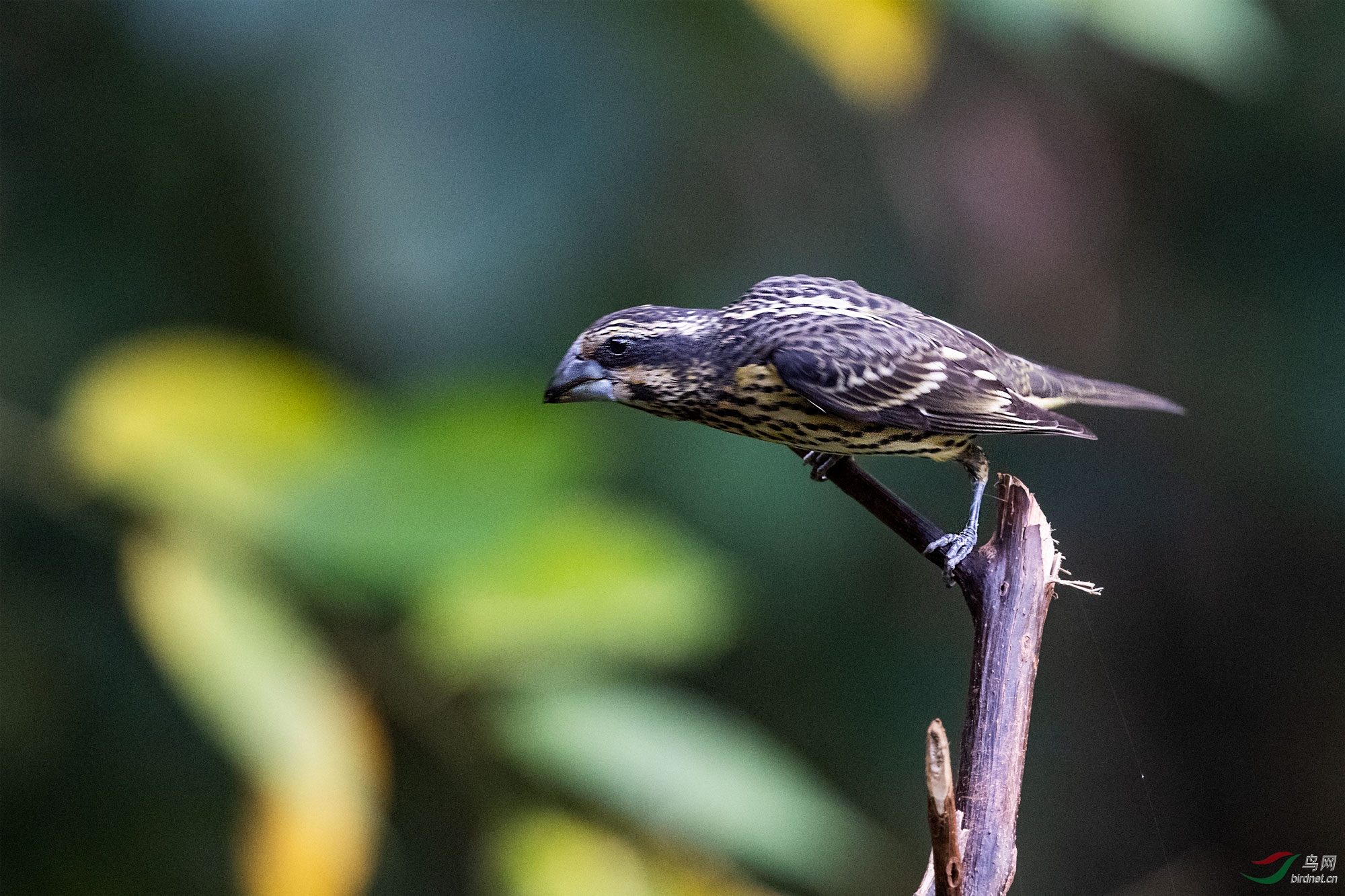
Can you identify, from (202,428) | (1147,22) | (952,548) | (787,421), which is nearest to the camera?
(952,548)

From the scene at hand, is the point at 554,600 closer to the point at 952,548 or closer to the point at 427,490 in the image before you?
the point at 427,490

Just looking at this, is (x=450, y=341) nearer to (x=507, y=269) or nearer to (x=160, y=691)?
(x=507, y=269)

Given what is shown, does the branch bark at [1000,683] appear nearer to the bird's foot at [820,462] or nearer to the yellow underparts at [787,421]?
the yellow underparts at [787,421]

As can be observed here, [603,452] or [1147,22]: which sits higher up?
[1147,22]

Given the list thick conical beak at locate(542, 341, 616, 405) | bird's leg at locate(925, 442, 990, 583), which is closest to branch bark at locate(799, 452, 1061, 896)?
bird's leg at locate(925, 442, 990, 583)

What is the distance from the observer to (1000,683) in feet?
5.98

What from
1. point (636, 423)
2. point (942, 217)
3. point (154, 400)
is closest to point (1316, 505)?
point (942, 217)

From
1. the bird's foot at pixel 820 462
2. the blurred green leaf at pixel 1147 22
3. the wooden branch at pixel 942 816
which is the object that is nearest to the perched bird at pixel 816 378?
the bird's foot at pixel 820 462

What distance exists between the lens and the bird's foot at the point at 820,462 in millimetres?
2604

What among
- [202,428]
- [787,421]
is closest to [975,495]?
[787,421]

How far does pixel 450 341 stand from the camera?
13.5 ft

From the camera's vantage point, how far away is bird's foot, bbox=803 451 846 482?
2.60m

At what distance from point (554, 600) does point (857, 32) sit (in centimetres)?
153

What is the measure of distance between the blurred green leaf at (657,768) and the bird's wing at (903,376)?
90 centimetres
